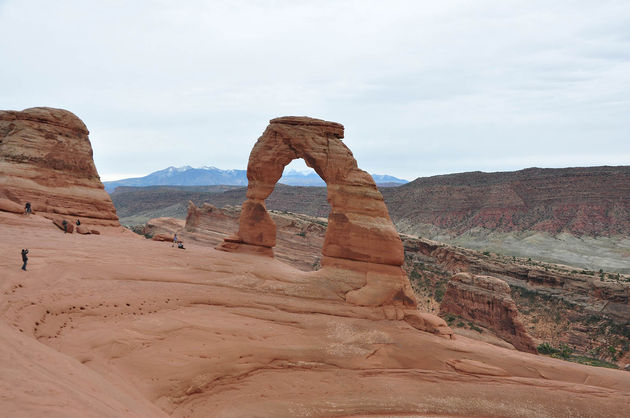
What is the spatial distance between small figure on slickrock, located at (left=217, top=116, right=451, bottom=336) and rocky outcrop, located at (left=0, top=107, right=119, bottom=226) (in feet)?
54.9

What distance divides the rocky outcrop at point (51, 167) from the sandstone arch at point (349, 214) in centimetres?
1700

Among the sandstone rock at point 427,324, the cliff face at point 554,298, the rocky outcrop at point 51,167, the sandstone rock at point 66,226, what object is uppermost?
the rocky outcrop at point 51,167

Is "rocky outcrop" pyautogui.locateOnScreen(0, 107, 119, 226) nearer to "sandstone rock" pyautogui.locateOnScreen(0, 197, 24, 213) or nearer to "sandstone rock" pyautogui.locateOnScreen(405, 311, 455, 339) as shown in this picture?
"sandstone rock" pyautogui.locateOnScreen(0, 197, 24, 213)

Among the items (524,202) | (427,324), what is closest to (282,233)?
(427,324)

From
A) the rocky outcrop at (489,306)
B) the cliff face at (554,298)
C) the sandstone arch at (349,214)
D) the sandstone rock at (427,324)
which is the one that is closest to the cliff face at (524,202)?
the cliff face at (554,298)

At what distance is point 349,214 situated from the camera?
17656 millimetres

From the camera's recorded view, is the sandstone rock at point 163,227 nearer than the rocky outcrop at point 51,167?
No

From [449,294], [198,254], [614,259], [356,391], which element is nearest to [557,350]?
[449,294]

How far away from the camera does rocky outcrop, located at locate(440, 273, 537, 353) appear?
25922 millimetres

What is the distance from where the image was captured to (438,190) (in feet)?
335

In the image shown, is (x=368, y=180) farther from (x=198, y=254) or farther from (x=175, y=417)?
(x=175, y=417)

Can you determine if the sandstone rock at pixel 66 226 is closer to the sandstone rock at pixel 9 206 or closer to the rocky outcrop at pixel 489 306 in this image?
the sandstone rock at pixel 9 206

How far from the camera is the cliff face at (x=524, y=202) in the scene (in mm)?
77938

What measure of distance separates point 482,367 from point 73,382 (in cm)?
1309
